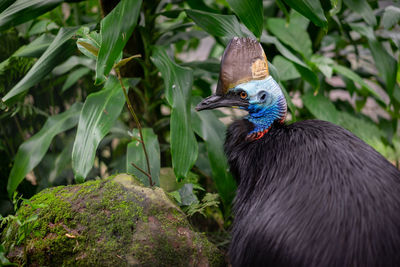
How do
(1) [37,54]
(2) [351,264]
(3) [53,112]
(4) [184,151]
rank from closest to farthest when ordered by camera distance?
(2) [351,264]
(4) [184,151]
(1) [37,54]
(3) [53,112]

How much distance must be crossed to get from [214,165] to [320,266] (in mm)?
913

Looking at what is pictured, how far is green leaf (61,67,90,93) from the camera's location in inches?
113

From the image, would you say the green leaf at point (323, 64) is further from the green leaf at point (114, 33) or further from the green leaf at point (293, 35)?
the green leaf at point (114, 33)

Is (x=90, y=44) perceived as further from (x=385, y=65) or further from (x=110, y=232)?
(x=385, y=65)

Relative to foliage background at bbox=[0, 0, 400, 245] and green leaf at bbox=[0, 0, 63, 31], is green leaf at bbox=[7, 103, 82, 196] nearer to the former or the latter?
foliage background at bbox=[0, 0, 400, 245]

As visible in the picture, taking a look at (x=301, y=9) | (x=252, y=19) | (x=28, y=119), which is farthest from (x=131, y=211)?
(x=28, y=119)

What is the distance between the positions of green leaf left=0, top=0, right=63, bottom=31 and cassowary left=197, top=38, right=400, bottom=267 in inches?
42.0

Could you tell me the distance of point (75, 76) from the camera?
289 centimetres

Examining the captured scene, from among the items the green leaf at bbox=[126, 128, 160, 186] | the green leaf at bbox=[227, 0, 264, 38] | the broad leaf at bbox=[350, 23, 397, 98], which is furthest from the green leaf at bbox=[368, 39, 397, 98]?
the green leaf at bbox=[126, 128, 160, 186]

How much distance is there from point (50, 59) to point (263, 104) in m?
1.12

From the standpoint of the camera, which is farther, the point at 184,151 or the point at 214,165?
the point at 214,165

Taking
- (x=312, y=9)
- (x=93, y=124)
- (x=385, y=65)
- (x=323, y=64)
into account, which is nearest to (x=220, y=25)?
(x=312, y=9)

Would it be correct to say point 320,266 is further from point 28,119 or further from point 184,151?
point 28,119

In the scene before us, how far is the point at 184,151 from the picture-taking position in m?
1.81
